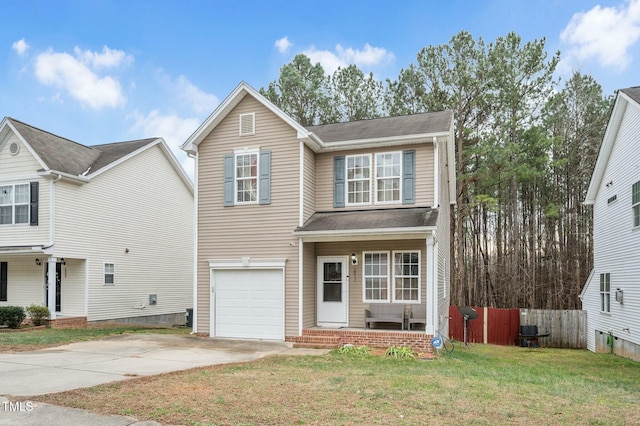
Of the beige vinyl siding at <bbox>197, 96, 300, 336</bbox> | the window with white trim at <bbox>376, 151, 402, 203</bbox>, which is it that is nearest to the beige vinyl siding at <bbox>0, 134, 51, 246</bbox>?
the beige vinyl siding at <bbox>197, 96, 300, 336</bbox>

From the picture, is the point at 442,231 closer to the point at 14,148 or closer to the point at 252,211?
the point at 252,211

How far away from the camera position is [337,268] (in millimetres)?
14797

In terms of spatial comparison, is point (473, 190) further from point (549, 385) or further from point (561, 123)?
point (549, 385)

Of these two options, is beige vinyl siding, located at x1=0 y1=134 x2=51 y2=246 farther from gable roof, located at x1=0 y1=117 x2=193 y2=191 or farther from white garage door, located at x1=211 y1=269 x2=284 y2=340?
white garage door, located at x1=211 y1=269 x2=284 y2=340

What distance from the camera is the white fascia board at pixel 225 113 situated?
47.5 ft

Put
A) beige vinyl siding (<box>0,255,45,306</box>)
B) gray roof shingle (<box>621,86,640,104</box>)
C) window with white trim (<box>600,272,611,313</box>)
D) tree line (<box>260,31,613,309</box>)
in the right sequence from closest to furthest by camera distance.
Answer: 1. gray roof shingle (<box>621,86,640,104</box>)
2. window with white trim (<box>600,272,611,313</box>)
3. beige vinyl siding (<box>0,255,45,306</box>)
4. tree line (<box>260,31,613,309</box>)

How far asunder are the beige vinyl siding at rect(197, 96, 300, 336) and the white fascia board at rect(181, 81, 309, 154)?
0.50 ft

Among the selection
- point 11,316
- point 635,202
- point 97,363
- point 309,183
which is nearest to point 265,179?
point 309,183

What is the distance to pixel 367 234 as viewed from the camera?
43.2 feet

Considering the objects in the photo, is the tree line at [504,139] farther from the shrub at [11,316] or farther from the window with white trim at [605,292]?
the shrub at [11,316]

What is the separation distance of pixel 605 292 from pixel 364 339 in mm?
9898

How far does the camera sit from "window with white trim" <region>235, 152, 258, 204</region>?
14.8 meters

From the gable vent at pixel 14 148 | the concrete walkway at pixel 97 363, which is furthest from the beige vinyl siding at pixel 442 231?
the gable vent at pixel 14 148

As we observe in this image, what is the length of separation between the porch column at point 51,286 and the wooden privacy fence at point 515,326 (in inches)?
597
